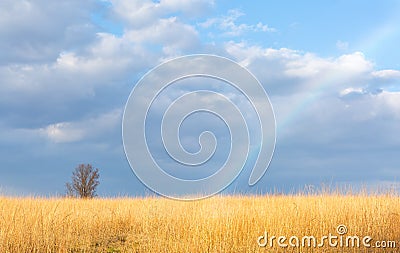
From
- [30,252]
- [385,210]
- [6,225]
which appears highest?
[385,210]

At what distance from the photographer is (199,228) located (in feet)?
24.6

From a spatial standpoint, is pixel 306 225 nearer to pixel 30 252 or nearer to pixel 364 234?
pixel 364 234

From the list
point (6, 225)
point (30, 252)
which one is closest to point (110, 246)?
point (30, 252)

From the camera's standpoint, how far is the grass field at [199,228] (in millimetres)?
6883

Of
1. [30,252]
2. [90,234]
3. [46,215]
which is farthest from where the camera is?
[46,215]

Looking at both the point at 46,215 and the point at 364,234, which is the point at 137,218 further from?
the point at 364,234

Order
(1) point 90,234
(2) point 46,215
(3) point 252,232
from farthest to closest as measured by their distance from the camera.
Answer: (2) point 46,215, (1) point 90,234, (3) point 252,232

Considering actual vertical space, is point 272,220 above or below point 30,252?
above

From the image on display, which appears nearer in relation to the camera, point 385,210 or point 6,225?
point 6,225

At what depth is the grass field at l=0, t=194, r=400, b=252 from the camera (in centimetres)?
688

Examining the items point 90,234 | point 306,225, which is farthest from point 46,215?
point 306,225

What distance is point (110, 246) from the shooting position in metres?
7.41

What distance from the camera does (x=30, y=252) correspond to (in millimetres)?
6621

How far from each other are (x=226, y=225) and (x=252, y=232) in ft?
1.49
